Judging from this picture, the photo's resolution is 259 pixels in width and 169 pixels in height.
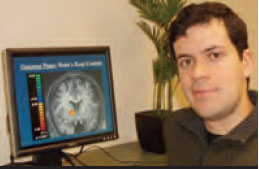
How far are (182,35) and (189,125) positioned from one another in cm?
34

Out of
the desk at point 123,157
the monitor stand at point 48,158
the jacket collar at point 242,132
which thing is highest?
the jacket collar at point 242,132

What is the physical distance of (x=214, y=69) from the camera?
47.5 inches

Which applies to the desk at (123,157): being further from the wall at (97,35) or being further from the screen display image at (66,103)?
the screen display image at (66,103)

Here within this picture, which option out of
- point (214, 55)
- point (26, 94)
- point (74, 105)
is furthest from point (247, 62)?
point (26, 94)

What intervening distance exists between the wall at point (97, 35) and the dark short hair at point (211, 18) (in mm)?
724

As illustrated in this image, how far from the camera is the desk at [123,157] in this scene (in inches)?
67.9

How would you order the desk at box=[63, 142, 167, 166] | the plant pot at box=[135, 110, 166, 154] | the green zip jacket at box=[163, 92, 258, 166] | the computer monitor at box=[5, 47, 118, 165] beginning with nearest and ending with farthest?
1. the green zip jacket at box=[163, 92, 258, 166]
2. the computer monitor at box=[5, 47, 118, 165]
3. the desk at box=[63, 142, 167, 166]
4. the plant pot at box=[135, 110, 166, 154]

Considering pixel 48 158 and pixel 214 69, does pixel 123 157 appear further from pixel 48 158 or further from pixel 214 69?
pixel 214 69

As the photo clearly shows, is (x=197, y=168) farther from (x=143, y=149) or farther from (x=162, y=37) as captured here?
(x=162, y=37)

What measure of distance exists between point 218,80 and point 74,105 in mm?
576

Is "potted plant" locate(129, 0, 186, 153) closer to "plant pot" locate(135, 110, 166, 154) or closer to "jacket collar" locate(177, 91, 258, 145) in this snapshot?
"plant pot" locate(135, 110, 166, 154)

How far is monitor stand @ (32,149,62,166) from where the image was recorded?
1458 millimetres

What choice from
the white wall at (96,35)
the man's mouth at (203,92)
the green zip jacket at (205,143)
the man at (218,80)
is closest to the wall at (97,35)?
the white wall at (96,35)

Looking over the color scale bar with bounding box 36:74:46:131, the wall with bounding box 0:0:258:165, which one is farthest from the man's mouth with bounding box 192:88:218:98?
the wall with bounding box 0:0:258:165
